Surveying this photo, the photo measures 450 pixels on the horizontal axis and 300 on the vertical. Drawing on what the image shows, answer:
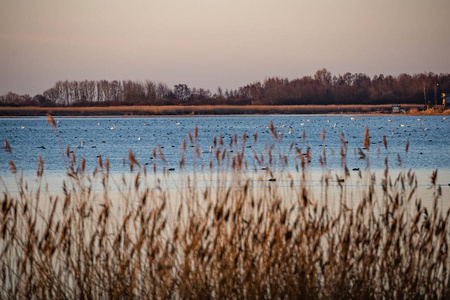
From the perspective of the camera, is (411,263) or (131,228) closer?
(411,263)

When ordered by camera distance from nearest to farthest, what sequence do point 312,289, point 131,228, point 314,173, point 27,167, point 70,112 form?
point 312,289 → point 131,228 → point 314,173 → point 27,167 → point 70,112

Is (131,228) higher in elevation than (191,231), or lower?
lower

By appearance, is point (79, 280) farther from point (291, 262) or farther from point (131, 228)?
point (131, 228)

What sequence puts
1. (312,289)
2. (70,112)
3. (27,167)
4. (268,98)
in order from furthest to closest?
(268,98) < (70,112) < (27,167) < (312,289)

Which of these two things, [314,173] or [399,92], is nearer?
[314,173]

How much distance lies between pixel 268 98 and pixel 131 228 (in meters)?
102

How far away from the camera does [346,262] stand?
15.1 feet

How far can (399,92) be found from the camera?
112500mm

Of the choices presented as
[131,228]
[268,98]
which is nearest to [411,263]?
[131,228]

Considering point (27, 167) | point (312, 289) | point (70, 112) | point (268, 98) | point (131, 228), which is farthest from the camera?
point (268, 98)

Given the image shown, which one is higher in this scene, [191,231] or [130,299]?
[191,231]

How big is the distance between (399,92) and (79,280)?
372 ft

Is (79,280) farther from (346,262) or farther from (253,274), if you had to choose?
(346,262)

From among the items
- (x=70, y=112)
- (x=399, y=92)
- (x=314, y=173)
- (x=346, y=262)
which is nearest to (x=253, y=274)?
(x=346, y=262)
